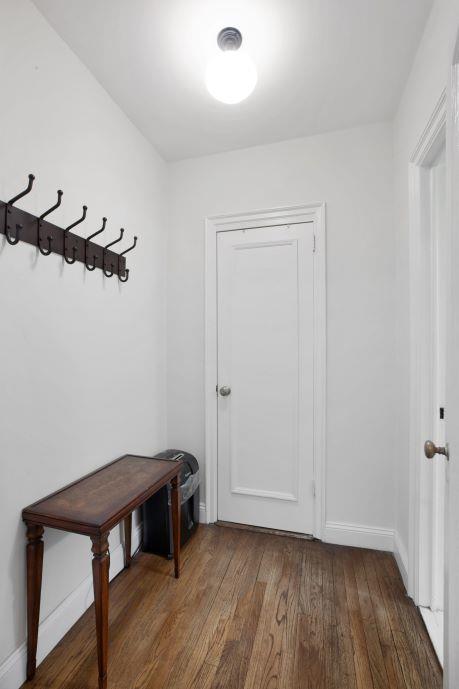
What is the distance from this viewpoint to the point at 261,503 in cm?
231

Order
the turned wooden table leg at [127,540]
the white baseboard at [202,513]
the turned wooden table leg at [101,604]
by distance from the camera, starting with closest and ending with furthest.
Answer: the turned wooden table leg at [101,604]
the turned wooden table leg at [127,540]
the white baseboard at [202,513]

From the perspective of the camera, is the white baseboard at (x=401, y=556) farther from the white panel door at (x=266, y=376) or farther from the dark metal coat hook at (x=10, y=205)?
the dark metal coat hook at (x=10, y=205)

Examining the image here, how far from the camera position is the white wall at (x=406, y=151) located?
1316mm

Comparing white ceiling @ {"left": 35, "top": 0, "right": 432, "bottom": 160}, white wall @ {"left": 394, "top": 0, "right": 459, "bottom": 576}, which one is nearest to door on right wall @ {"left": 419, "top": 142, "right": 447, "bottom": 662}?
white wall @ {"left": 394, "top": 0, "right": 459, "bottom": 576}

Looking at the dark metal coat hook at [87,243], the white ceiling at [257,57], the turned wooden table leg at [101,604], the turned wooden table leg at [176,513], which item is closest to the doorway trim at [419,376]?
the white ceiling at [257,57]

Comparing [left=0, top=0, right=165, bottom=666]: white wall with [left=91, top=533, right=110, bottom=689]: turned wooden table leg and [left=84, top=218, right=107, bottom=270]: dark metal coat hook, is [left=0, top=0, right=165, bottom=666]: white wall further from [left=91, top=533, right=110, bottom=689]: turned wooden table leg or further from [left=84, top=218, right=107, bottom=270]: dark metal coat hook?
→ [left=91, top=533, right=110, bottom=689]: turned wooden table leg

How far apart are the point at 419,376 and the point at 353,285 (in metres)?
0.73

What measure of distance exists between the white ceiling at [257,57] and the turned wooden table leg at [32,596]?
2063mm

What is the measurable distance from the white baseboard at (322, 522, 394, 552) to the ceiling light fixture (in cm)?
243

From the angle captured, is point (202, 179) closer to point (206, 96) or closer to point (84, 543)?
point (206, 96)

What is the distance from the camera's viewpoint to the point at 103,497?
4.61 feet

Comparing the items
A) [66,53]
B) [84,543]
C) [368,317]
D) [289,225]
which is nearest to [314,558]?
[84,543]

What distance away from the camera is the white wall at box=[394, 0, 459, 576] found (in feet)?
4.32

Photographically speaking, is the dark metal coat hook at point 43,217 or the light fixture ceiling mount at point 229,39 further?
the light fixture ceiling mount at point 229,39
